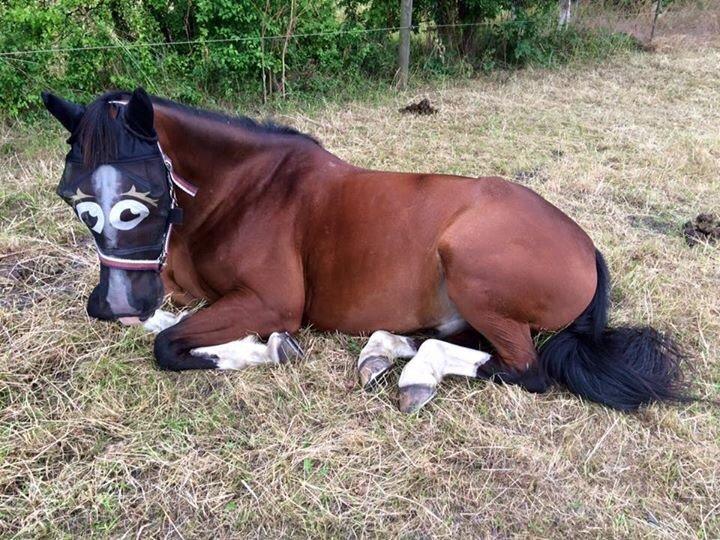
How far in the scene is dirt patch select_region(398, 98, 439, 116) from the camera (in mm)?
6777

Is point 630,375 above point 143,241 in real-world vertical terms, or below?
below

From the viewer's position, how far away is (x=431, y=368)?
8.58 feet

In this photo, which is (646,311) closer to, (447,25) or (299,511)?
(299,511)

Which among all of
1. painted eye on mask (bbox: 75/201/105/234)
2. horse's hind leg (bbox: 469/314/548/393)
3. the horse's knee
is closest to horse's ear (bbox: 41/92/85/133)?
painted eye on mask (bbox: 75/201/105/234)

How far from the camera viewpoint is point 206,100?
21.9 feet

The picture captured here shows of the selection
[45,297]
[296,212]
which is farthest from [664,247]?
[45,297]

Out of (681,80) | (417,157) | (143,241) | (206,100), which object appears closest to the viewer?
(143,241)

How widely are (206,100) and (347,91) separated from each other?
1.85 meters

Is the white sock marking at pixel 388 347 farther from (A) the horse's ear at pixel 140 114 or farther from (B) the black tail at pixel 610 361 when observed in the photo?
(A) the horse's ear at pixel 140 114

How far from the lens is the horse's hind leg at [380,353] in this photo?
2.64 meters

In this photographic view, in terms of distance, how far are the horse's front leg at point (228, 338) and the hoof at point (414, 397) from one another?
595 mm

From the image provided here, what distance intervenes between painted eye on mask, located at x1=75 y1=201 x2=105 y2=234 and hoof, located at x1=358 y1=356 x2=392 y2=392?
50.9 inches

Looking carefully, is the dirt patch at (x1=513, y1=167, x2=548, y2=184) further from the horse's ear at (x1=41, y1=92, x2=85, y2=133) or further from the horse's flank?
the horse's ear at (x1=41, y1=92, x2=85, y2=133)

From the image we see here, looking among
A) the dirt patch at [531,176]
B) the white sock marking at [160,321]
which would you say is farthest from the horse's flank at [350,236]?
the dirt patch at [531,176]
